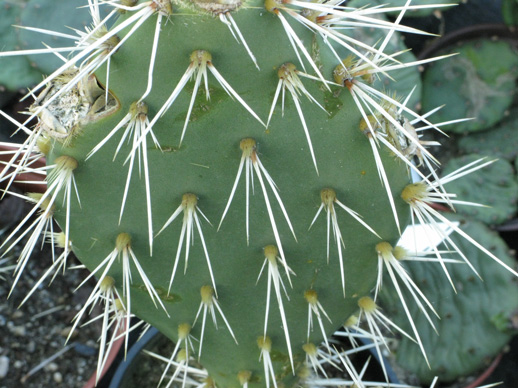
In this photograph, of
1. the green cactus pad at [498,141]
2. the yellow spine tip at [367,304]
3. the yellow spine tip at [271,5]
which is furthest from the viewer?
the green cactus pad at [498,141]

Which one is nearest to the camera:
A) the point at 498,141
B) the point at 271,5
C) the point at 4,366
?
the point at 271,5

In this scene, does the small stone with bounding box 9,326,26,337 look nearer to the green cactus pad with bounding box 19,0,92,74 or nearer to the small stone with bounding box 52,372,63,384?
the small stone with bounding box 52,372,63,384

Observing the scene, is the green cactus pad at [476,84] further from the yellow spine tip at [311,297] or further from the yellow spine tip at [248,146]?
the yellow spine tip at [248,146]

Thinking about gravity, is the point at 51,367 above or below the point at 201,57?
below

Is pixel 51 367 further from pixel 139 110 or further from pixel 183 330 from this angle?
pixel 139 110

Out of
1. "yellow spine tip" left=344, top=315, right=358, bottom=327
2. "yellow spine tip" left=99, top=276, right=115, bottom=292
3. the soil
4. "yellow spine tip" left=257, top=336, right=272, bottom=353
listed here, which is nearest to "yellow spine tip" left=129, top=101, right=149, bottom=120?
"yellow spine tip" left=99, top=276, right=115, bottom=292

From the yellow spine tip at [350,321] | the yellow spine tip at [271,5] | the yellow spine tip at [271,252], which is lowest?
the yellow spine tip at [350,321]

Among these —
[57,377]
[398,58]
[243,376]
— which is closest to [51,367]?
[57,377]

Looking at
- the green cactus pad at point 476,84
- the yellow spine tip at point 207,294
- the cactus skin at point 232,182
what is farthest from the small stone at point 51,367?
the green cactus pad at point 476,84
